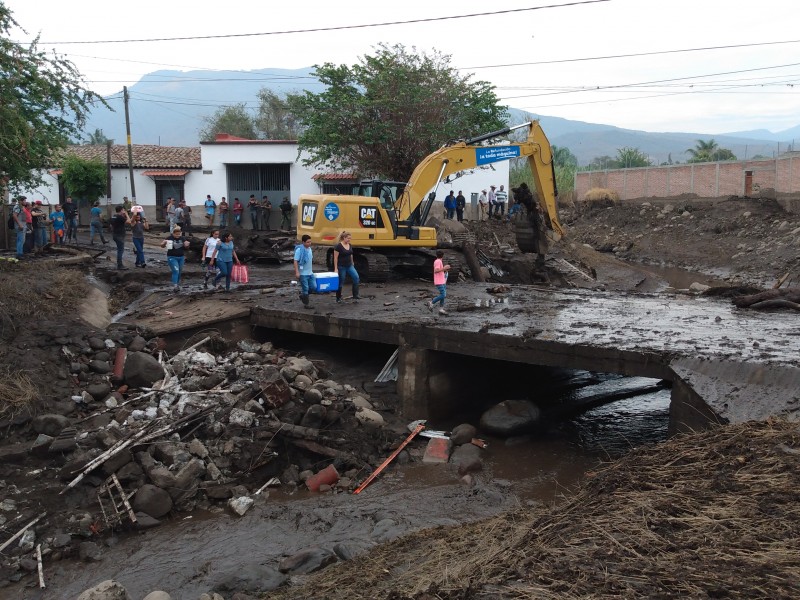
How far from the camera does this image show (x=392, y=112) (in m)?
27.8

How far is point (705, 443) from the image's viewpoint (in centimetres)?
591

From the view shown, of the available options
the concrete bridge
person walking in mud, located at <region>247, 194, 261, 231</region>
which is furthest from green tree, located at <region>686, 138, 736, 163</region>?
the concrete bridge

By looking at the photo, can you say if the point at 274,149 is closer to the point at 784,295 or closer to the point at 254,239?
the point at 254,239

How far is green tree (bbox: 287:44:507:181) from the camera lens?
27.8 meters

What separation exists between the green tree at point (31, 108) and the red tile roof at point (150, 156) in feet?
49.2

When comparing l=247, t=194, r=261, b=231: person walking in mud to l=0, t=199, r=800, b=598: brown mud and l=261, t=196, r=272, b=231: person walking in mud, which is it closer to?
l=261, t=196, r=272, b=231: person walking in mud

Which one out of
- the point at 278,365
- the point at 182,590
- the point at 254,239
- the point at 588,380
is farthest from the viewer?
the point at 254,239

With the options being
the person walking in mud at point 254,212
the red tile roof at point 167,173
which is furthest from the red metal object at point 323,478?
the red tile roof at point 167,173

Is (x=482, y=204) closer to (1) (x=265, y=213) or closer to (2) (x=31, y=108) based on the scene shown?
(1) (x=265, y=213)

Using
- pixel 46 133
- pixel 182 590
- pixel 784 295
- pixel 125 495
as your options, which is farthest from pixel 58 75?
pixel 784 295

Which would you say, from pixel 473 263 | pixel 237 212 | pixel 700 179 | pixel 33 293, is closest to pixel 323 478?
pixel 33 293

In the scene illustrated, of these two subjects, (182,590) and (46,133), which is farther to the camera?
(46,133)

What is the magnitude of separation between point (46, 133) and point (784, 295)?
683 inches

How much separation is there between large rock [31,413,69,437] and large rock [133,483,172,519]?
1.75m
